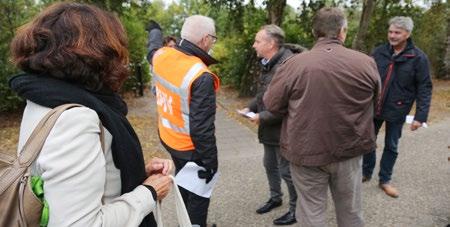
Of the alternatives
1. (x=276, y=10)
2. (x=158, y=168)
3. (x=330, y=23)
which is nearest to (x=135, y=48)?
(x=276, y=10)

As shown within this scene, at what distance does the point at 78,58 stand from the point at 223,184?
3.82m

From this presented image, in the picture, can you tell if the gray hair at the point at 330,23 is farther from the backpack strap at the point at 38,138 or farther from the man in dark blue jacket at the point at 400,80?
the backpack strap at the point at 38,138

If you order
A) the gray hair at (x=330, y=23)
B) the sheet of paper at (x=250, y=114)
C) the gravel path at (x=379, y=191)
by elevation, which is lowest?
the gravel path at (x=379, y=191)

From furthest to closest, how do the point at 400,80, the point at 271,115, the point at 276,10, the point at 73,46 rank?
1. the point at 276,10
2. the point at 400,80
3. the point at 271,115
4. the point at 73,46

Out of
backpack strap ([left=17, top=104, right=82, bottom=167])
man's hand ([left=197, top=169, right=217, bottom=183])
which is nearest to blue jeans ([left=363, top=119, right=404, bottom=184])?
man's hand ([left=197, top=169, right=217, bottom=183])

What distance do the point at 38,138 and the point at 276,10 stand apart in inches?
313

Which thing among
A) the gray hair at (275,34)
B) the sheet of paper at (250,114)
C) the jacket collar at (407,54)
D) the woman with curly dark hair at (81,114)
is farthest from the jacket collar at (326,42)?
the jacket collar at (407,54)

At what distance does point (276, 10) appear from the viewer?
8.71m

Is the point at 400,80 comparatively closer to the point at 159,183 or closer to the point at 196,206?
the point at 196,206

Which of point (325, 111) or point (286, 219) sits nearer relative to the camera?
point (325, 111)

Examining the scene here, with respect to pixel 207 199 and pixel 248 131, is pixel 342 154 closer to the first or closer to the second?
pixel 207 199

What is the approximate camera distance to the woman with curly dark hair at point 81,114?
1.28 metres

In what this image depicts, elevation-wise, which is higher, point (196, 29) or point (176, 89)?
point (196, 29)

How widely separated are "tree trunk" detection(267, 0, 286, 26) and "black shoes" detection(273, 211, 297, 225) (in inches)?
221
